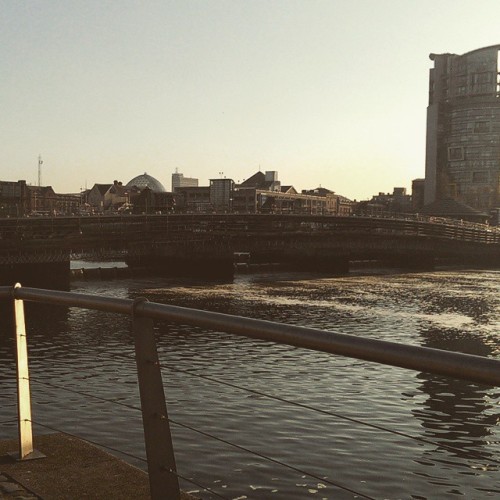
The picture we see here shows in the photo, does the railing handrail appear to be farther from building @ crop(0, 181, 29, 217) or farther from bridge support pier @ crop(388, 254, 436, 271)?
building @ crop(0, 181, 29, 217)

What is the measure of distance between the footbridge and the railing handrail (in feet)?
206

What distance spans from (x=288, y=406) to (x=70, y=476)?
16.6 metres

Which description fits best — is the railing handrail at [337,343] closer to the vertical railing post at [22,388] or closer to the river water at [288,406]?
the river water at [288,406]

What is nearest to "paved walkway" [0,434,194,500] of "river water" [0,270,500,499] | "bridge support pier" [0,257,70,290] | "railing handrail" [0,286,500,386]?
"river water" [0,270,500,499]

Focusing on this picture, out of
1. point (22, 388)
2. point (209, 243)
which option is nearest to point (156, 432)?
point (22, 388)

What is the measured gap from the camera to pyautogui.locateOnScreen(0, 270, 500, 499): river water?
14.3 m

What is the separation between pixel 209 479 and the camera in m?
14.3

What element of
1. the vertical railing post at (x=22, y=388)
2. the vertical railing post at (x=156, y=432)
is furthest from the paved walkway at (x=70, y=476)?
the vertical railing post at (x=156, y=432)

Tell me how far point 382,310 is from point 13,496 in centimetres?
4488

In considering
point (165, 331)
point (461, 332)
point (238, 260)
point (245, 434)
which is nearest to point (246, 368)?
point (245, 434)

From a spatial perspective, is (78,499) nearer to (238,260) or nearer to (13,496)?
(13,496)

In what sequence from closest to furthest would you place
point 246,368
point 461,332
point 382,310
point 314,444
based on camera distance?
point 314,444 < point 246,368 < point 461,332 < point 382,310

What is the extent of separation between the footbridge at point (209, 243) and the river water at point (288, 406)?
22.9 m

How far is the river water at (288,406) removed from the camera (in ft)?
47.0
